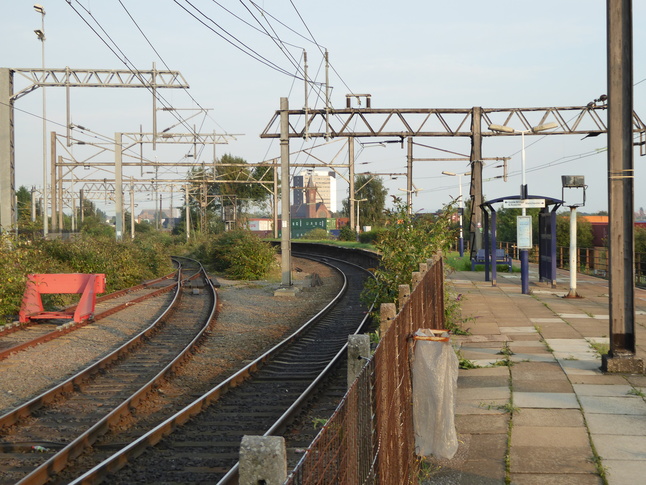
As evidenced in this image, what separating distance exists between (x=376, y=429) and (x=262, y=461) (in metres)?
2.09

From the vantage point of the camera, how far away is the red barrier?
15.6 m

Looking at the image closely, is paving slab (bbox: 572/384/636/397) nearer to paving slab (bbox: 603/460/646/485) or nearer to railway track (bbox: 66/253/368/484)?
paving slab (bbox: 603/460/646/485)

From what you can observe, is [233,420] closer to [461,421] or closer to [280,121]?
[461,421]

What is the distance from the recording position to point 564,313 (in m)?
15.1

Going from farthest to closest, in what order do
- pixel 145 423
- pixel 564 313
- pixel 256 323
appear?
pixel 256 323 → pixel 564 313 → pixel 145 423

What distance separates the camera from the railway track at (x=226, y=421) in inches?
252

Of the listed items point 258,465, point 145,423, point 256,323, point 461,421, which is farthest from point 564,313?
point 258,465

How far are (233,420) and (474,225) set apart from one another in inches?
858

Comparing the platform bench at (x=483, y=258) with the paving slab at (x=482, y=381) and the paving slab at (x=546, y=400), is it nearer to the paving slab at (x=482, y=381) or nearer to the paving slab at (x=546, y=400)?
the paving slab at (x=482, y=381)

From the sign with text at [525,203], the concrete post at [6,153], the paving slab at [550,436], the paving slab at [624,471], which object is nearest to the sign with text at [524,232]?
the sign with text at [525,203]

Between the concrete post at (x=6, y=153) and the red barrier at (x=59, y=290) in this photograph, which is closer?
the red barrier at (x=59, y=290)

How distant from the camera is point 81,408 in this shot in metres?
8.91

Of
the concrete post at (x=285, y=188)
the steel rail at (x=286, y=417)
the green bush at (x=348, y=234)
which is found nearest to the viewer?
the steel rail at (x=286, y=417)

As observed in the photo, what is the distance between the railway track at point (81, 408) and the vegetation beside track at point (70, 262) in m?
3.28
